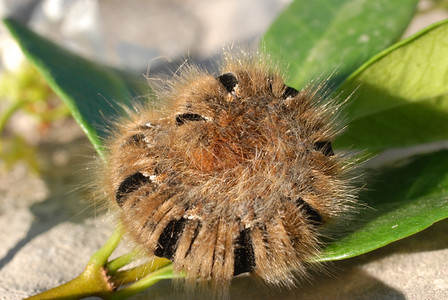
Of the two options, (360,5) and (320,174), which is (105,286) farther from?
(360,5)

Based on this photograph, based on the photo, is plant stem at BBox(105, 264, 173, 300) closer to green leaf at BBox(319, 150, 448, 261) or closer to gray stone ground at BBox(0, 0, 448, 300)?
gray stone ground at BBox(0, 0, 448, 300)

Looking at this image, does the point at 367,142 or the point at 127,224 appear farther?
the point at 367,142

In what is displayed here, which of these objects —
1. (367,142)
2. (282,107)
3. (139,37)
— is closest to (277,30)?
(367,142)

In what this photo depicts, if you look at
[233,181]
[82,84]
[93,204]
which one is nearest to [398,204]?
[233,181]

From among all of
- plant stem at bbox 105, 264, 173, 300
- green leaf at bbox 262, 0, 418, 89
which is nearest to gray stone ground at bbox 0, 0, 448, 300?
plant stem at bbox 105, 264, 173, 300

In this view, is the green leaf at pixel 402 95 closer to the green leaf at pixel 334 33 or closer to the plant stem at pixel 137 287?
the green leaf at pixel 334 33
